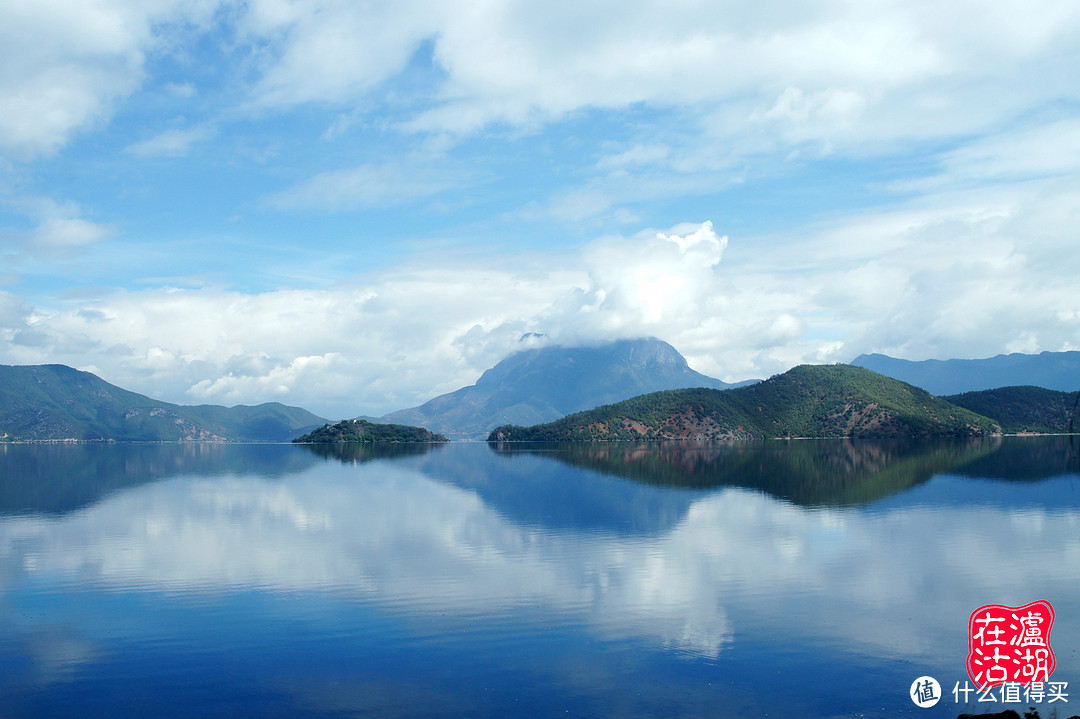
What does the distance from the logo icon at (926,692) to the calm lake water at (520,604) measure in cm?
40

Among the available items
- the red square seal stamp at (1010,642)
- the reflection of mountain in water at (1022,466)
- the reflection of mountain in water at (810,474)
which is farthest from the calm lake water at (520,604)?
the reflection of mountain in water at (1022,466)

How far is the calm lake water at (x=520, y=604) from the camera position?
21578mm

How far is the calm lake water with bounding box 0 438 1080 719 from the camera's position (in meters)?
21.6

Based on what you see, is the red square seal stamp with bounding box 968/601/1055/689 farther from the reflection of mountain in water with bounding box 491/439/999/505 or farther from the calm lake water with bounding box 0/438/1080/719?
the reflection of mountain in water with bounding box 491/439/999/505

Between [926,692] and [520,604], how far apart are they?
16868mm

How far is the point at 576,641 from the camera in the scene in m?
26.2

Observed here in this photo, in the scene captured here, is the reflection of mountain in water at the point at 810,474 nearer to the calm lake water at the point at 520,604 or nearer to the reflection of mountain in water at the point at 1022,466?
the reflection of mountain in water at the point at 1022,466

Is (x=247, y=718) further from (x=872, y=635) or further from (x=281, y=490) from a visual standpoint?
(x=281, y=490)

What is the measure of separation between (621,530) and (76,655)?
36.0 metres

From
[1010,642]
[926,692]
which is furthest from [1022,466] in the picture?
[1010,642]

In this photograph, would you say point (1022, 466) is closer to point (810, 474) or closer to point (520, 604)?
point (810, 474)

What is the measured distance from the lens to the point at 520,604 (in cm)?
3141

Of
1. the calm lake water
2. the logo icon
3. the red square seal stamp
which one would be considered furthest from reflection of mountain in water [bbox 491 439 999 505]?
the red square seal stamp

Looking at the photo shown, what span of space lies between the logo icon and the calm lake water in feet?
1.30
